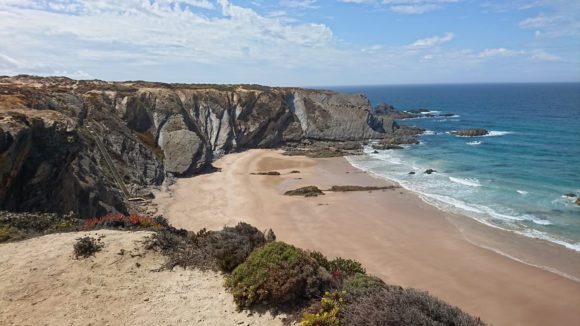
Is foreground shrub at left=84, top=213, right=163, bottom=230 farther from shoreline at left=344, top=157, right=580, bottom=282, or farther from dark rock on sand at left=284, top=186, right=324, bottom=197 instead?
dark rock on sand at left=284, top=186, right=324, bottom=197

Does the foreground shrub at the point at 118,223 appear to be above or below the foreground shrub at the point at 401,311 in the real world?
below

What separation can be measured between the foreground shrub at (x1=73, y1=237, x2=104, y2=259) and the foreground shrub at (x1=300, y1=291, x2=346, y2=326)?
5716 mm

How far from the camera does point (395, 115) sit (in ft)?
Answer: 325

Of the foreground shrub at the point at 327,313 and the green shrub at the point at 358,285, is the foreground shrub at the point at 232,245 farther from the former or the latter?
the foreground shrub at the point at 327,313

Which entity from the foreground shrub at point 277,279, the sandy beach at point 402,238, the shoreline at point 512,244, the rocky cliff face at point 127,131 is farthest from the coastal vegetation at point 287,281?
the shoreline at point 512,244

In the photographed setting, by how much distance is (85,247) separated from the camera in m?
10.4

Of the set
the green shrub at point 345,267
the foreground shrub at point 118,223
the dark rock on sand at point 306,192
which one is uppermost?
the foreground shrub at point 118,223

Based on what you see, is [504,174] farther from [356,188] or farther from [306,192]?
[306,192]

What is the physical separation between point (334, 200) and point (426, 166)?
16.7m

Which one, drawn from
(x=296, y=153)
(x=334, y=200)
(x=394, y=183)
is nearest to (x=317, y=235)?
(x=334, y=200)

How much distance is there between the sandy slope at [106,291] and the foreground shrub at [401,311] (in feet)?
5.54

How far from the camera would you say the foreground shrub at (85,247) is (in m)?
10.4

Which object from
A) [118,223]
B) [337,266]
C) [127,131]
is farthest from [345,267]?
[127,131]

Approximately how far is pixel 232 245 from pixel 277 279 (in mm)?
2304
